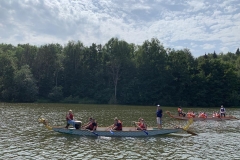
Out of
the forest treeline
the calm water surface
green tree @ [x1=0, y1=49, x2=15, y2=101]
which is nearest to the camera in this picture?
the calm water surface

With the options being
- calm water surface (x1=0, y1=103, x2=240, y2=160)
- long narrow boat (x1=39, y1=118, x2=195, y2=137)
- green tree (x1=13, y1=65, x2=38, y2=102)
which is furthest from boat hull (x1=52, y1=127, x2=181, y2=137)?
green tree (x1=13, y1=65, x2=38, y2=102)

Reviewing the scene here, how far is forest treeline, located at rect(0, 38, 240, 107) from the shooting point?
75.6 meters

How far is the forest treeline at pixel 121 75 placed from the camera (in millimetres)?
75625

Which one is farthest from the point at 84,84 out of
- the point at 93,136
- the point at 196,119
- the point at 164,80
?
the point at 93,136

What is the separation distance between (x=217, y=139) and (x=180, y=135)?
3.28m

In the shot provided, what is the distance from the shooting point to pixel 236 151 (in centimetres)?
1909

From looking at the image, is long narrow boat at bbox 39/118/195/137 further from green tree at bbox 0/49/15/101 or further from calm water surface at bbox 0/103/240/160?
green tree at bbox 0/49/15/101

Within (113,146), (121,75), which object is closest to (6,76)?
(121,75)

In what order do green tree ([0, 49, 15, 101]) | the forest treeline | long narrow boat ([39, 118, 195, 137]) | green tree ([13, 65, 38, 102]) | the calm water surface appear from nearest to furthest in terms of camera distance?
the calm water surface → long narrow boat ([39, 118, 195, 137]) → green tree ([0, 49, 15, 101]) → green tree ([13, 65, 38, 102]) → the forest treeline

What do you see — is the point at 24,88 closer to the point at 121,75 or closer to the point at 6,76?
the point at 6,76

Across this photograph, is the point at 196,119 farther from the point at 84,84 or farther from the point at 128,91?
the point at 84,84

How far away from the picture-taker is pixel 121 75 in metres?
82.2

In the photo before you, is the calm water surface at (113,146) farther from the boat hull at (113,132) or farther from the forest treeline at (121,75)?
the forest treeline at (121,75)

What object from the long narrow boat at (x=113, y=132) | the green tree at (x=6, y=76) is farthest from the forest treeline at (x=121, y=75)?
the long narrow boat at (x=113, y=132)
